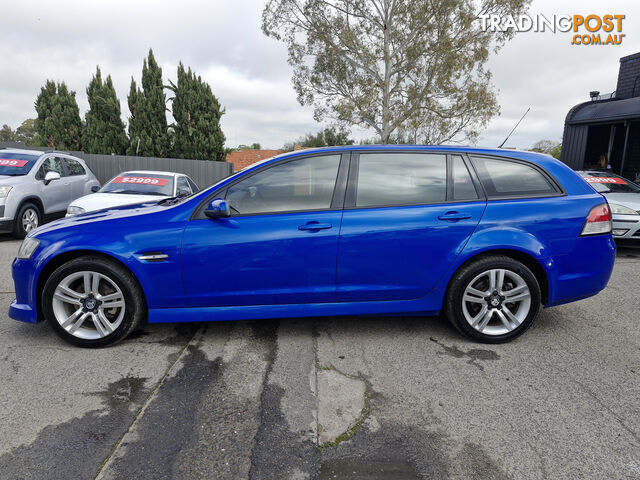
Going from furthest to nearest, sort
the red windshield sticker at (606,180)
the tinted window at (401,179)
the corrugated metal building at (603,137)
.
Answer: the corrugated metal building at (603,137) < the red windshield sticker at (606,180) < the tinted window at (401,179)

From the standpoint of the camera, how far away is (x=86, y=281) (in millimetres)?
3301

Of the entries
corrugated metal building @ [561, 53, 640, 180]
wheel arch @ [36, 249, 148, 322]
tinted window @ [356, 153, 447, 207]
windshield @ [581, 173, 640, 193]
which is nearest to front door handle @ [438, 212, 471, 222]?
tinted window @ [356, 153, 447, 207]

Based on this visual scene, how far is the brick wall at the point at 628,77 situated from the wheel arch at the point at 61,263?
1785 centimetres

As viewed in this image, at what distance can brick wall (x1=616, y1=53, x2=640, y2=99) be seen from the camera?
604 inches

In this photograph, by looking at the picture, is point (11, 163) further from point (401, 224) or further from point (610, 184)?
point (610, 184)

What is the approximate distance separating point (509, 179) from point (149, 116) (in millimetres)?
20287

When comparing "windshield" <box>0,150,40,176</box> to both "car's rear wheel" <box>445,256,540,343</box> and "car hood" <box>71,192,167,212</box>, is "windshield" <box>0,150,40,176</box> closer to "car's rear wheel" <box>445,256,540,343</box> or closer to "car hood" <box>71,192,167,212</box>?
"car hood" <box>71,192,167,212</box>

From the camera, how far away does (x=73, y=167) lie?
9906mm

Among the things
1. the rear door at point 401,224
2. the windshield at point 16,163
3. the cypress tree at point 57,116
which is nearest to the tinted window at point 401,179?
the rear door at point 401,224

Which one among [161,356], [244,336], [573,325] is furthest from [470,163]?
[161,356]

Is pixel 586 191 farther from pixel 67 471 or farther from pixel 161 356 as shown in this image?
pixel 67 471

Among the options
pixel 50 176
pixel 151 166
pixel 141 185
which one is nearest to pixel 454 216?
pixel 141 185

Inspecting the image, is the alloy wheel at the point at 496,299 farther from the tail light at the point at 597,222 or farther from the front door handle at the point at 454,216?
the tail light at the point at 597,222

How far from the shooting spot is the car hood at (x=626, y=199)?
24.3 feet
